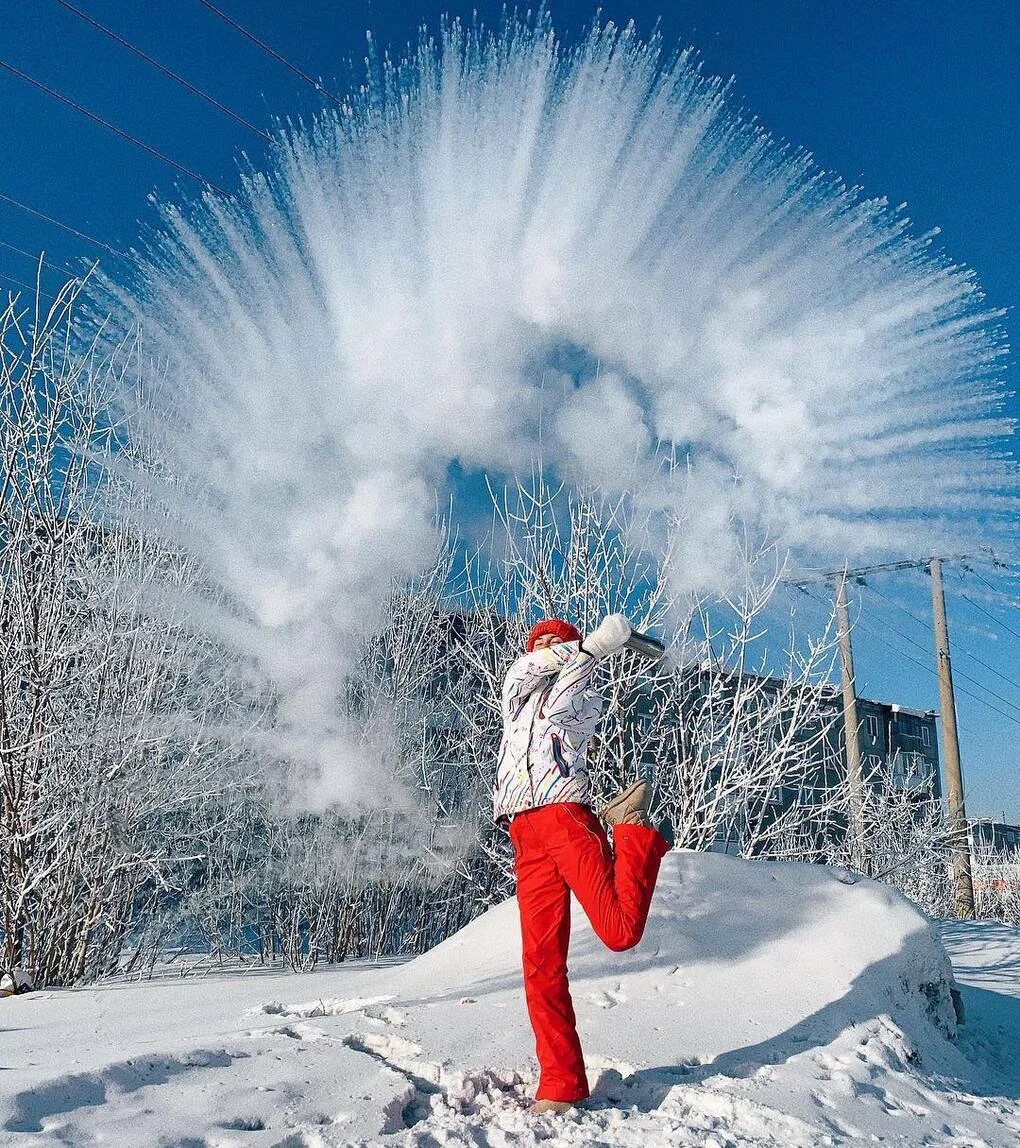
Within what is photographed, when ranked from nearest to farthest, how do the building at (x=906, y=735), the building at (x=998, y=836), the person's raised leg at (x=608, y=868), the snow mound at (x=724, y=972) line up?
→ the person's raised leg at (x=608, y=868) → the snow mound at (x=724, y=972) → the building at (x=998, y=836) → the building at (x=906, y=735)

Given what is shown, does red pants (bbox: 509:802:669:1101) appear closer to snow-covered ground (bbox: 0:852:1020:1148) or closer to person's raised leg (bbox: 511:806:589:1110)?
person's raised leg (bbox: 511:806:589:1110)

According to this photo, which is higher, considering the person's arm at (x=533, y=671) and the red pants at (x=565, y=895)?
the person's arm at (x=533, y=671)

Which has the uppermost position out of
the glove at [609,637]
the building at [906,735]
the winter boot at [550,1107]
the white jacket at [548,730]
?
the building at [906,735]

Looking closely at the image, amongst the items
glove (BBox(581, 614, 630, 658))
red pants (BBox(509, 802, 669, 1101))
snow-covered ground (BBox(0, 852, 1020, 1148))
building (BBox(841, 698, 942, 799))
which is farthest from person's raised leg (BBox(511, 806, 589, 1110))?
building (BBox(841, 698, 942, 799))

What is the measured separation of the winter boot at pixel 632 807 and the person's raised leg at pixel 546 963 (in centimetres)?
23

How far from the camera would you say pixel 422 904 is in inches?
443

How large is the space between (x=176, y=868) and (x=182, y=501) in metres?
6.26

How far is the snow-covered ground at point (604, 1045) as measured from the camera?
2.05 m

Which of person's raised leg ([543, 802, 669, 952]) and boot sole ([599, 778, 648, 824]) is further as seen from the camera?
boot sole ([599, 778, 648, 824])

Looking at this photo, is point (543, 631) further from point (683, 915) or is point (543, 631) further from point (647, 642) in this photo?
point (683, 915)

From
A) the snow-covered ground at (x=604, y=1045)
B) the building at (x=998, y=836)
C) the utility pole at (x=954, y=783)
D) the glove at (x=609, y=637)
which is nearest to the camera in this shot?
the snow-covered ground at (x=604, y=1045)

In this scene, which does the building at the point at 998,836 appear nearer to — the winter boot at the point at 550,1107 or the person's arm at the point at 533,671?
the person's arm at the point at 533,671

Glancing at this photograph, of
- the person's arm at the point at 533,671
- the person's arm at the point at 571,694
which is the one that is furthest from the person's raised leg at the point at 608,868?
the person's arm at the point at 533,671

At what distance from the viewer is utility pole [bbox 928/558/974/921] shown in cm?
1303
